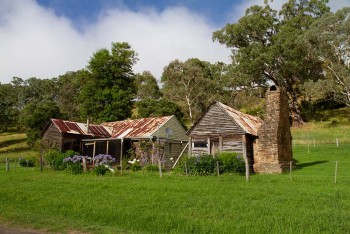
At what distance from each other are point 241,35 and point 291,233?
51348 millimetres

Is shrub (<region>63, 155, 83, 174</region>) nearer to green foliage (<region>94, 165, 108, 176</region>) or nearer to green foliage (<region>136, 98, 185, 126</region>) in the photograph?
green foliage (<region>94, 165, 108, 176</region>)

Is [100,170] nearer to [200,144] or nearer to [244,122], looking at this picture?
[200,144]

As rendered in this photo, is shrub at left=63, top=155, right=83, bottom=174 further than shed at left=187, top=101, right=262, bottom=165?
No

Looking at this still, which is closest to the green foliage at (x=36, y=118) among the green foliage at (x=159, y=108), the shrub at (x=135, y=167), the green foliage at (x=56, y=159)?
the green foliage at (x=159, y=108)

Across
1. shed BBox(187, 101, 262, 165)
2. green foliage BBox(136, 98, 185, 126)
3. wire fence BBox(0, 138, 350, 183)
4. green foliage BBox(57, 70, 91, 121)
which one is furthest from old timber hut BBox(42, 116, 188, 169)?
green foliage BBox(57, 70, 91, 121)

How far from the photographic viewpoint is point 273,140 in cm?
2659

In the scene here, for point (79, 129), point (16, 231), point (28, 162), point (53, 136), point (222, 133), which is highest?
point (79, 129)

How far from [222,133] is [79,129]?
1559 cm

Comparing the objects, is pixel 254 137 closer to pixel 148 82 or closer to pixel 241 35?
pixel 241 35

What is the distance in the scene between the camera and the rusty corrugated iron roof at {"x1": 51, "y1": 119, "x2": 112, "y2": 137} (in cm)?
3584

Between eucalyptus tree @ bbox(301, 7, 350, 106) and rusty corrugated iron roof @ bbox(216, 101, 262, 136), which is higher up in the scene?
eucalyptus tree @ bbox(301, 7, 350, 106)

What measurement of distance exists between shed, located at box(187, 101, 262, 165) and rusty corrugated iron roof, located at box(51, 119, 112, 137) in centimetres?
1185

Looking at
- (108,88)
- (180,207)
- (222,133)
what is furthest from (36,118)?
(180,207)

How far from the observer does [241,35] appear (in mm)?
57750
